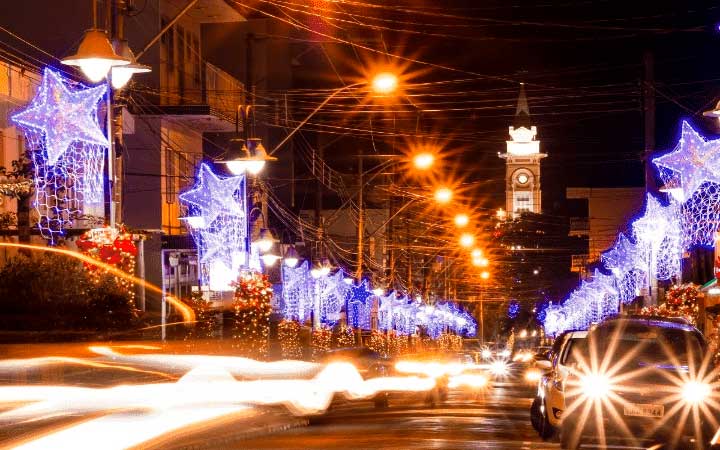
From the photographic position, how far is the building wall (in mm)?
114375

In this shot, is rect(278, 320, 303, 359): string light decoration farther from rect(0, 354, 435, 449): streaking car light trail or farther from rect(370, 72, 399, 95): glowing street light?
rect(370, 72, 399, 95): glowing street light

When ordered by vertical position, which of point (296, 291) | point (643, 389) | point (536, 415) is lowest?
point (536, 415)

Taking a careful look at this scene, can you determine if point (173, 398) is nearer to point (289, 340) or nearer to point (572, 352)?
point (572, 352)

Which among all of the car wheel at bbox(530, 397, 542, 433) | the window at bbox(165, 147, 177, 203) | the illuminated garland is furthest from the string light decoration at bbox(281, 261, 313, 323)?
the car wheel at bbox(530, 397, 542, 433)

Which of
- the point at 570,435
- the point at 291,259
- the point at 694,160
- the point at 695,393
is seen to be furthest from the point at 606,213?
the point at 695,393

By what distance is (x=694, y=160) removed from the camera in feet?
92.1

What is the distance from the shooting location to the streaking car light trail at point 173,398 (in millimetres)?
14734

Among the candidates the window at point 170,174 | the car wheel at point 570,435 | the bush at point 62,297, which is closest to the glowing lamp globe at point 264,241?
the window at point 170,174

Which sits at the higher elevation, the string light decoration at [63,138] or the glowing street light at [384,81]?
the glowing street light at [384,81]

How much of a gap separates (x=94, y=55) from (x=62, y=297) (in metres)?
4.96

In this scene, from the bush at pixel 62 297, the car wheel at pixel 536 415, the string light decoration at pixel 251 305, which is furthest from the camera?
the string light decoration at pixel 251 305

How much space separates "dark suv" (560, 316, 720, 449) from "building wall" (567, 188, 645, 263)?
9413 cm

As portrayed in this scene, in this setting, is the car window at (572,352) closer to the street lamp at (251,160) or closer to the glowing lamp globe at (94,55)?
the glowing lamp globe at (94,55)

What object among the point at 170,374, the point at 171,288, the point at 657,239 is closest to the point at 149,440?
the point at 170,374
